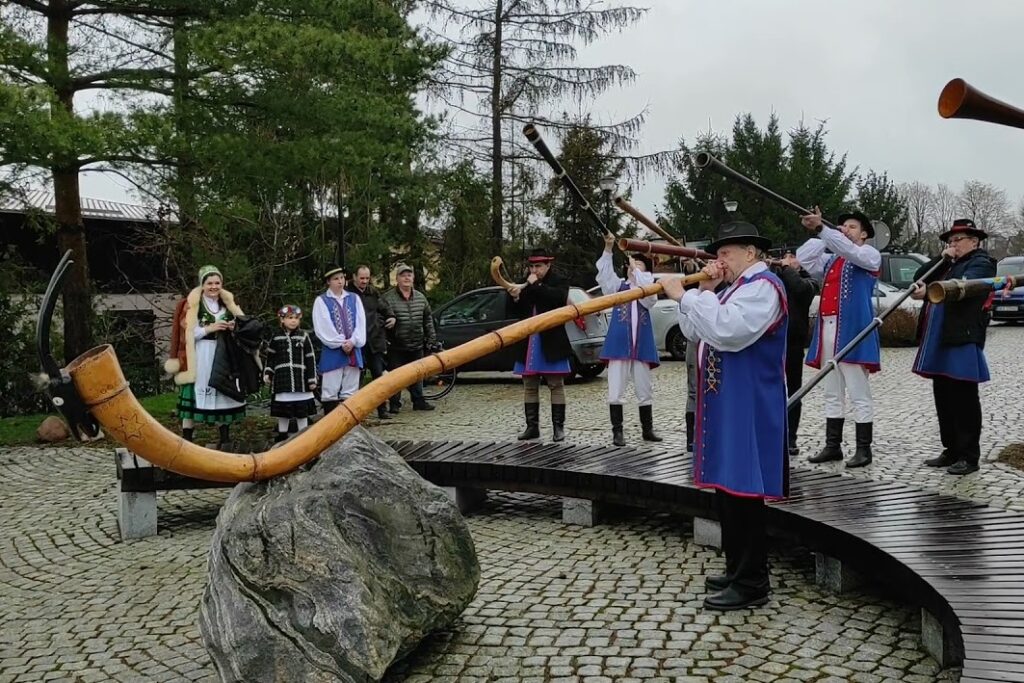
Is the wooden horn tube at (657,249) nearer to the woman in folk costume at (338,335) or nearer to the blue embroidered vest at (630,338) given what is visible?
the blue embroidered vest at (630,338)

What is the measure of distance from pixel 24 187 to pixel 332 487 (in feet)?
28.3

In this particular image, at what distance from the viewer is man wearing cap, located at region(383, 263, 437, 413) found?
1113cm

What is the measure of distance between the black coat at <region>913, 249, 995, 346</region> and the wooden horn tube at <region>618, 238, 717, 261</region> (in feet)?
7.40

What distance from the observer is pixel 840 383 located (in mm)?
6773

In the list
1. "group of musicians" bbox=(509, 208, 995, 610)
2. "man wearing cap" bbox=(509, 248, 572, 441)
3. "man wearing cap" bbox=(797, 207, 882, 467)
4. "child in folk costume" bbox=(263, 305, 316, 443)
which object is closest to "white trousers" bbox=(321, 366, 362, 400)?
"child in folk costume" bbox=(263, 305, 316, 443)

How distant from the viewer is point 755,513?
13.5ft

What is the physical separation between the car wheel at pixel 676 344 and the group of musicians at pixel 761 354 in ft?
25.4

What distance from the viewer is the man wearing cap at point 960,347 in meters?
6.24

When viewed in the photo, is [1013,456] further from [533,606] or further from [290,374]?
[290,374]

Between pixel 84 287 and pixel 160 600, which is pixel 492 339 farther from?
pixel 84 287

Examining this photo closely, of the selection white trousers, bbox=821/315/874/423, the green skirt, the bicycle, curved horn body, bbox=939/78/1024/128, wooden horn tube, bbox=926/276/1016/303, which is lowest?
the bicycle

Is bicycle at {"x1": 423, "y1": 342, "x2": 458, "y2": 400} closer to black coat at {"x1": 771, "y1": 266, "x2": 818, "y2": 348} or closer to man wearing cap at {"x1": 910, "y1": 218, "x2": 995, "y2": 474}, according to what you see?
black coat at {"x1": 771, "y1": 266, "x2": 818, "y2": 348}

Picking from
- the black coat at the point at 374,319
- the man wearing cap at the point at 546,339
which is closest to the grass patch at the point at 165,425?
the black coat at the point at 374,319

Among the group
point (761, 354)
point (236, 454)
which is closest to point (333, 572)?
point (236, 454)
